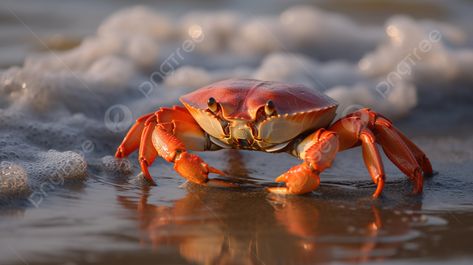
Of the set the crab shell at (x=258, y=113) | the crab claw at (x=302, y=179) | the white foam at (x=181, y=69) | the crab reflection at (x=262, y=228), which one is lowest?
the crab reflection at (x=262, y=228)

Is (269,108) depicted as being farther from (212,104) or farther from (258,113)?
(212,104)

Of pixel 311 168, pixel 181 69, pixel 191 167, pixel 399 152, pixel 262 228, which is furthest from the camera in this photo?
pixel 181 69

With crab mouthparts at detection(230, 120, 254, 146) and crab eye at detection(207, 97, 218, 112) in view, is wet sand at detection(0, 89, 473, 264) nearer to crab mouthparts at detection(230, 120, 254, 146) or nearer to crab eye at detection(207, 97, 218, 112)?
crab mouthparts at detection(230, 120, 254, 146)

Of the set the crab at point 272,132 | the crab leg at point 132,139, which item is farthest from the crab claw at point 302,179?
the crab leg at point 132,139

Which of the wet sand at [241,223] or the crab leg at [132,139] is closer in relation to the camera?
the wet sand at [241,223]

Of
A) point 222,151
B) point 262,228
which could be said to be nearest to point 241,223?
point 262,228

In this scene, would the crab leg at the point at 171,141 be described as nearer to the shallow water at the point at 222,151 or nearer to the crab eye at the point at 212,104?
the shallow water at the point at 222,151
